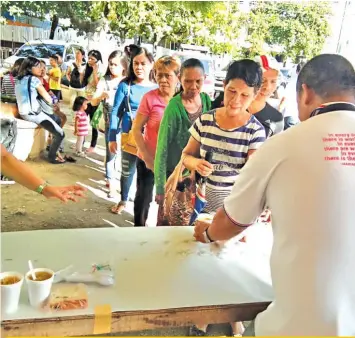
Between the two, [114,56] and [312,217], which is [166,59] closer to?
[114,56]

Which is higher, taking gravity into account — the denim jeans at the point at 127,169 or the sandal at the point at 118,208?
the denim jeans at the point at 127,169

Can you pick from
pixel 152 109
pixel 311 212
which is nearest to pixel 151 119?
pixel 152 109

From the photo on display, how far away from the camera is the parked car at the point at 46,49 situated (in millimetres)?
2029

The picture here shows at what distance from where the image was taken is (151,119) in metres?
2.22

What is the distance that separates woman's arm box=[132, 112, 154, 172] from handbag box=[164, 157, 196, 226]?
0.62ft

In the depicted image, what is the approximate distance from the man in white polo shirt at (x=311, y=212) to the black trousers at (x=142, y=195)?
52.5 inches

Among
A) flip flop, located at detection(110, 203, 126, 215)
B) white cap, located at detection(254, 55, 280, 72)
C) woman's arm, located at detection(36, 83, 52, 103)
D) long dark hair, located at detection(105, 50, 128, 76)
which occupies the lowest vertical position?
flip flop, located at detection(110, 203, 126, 215)

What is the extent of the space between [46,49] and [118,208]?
1.01m

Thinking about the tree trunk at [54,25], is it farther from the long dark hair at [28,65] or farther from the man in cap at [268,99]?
the man in cap at [268,99]

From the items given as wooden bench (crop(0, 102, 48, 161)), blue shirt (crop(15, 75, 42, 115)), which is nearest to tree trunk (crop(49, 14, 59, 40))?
blue shirt (crop(15, 75, 42, 115))

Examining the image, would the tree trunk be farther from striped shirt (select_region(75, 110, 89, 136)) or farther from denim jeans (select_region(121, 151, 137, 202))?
denim jeans (select_region(121, 151, 137, 202))

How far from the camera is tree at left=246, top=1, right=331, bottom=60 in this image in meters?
2.12

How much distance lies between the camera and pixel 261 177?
1.00m

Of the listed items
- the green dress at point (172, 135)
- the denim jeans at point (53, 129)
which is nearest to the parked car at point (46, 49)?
the denim jeans at point (53, 129)
